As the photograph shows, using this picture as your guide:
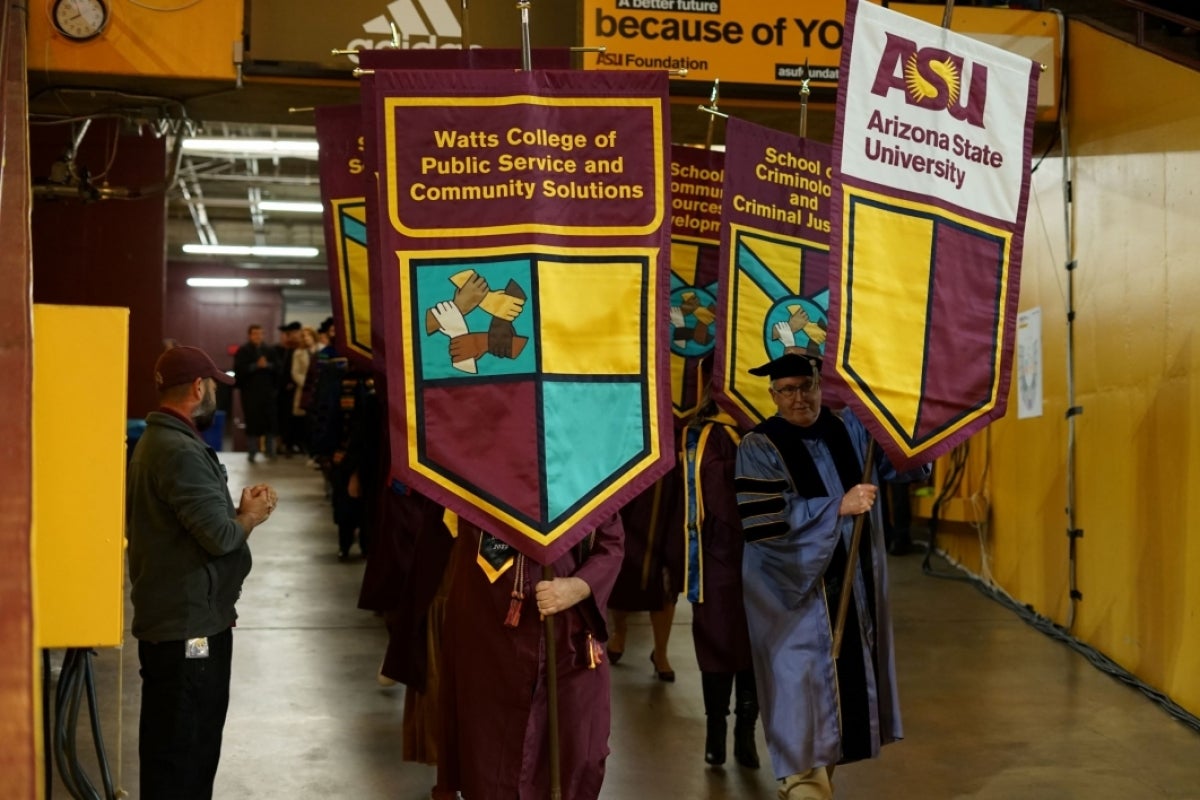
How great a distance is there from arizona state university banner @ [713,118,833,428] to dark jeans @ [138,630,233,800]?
254cm

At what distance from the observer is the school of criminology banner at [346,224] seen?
19.7 ft

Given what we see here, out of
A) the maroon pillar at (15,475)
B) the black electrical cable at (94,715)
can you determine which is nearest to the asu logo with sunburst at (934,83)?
the maroon pillar at (15,475)

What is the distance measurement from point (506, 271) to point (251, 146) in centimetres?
1409

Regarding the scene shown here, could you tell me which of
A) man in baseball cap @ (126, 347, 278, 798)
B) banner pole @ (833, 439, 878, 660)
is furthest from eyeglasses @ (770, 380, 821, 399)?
man in baseball cap @ (126, 347, 278, 798)

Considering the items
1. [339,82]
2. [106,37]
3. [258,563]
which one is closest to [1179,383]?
[339,82]

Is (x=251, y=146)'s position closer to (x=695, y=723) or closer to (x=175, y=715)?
(x=695, y=723)

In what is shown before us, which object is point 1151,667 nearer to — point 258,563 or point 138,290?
point 258,563

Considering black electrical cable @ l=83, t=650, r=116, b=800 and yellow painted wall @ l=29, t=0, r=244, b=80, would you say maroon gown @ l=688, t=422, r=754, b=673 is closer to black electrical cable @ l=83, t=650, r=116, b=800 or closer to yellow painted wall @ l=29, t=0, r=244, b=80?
black electrical cable @ l=83, t=650, r=116, b=800

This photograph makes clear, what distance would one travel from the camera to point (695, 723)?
22.5 feet

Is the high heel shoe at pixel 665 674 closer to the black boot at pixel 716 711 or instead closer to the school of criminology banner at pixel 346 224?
the black boot at pixel 716 711

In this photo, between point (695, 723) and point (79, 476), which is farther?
point (695, 723)

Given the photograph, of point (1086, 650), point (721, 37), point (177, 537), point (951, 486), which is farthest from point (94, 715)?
point (951, 486)

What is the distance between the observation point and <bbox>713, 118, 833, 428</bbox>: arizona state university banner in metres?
6.04

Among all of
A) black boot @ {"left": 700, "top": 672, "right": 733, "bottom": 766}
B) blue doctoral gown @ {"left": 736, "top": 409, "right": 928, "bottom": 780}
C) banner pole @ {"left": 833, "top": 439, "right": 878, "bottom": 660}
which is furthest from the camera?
black boot @ {"left": 700, "top": 672, "right": 733, "bottom": 766}
